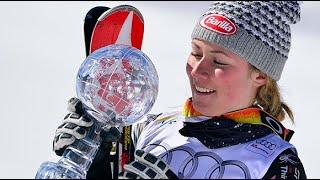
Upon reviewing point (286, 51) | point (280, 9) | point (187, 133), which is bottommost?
point (187, 133)

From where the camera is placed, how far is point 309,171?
10.0ft

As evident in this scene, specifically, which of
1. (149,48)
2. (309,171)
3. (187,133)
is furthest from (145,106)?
(149,48)

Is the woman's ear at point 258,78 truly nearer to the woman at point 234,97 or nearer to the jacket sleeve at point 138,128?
the woman at point 234,97

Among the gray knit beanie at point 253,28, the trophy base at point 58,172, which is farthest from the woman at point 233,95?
the trophy base at point 58,172

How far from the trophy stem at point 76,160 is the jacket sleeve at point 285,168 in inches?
19.7

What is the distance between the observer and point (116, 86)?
82.5 inches

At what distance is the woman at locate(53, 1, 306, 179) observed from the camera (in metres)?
2.13

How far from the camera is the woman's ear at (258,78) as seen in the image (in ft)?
7.40

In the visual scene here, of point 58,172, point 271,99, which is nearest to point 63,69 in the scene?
point 271,99

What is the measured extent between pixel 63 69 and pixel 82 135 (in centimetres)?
204

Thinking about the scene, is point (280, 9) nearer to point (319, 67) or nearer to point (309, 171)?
point (309, 171)

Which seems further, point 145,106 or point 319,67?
point 319,67

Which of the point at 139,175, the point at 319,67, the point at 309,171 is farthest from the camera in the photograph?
the point at 319,67

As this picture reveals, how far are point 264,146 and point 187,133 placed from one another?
0.25m
